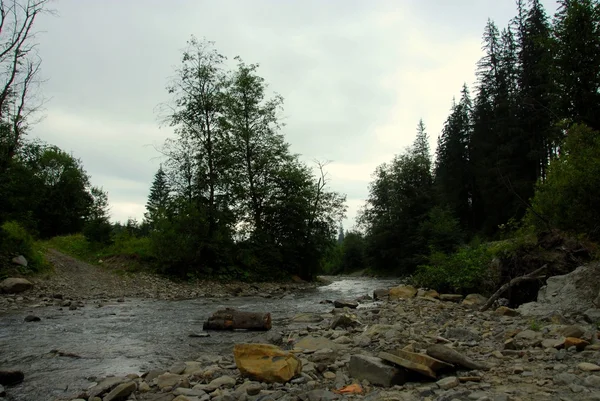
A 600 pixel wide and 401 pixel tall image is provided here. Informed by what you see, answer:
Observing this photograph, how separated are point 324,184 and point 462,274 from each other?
905 inches

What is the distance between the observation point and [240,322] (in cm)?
991

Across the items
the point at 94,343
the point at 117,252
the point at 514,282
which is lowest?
the point at 94,343

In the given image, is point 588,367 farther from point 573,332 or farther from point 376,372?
point 376,372

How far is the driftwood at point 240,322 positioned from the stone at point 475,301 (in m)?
6.17

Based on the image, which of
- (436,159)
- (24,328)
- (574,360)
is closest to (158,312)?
(24,328)

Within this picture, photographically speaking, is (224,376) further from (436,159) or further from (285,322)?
(436,159)

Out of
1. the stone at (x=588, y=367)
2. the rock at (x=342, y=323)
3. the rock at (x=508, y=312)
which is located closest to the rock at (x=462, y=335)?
the stone at (x=588, y=367)

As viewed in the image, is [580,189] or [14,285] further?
[14,285]

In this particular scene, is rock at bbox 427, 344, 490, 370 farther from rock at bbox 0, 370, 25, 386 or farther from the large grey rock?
rock at bbox 0, 370, 25, 386

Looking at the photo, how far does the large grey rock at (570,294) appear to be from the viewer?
829 centimetres

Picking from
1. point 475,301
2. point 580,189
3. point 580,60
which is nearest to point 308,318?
point 475,301

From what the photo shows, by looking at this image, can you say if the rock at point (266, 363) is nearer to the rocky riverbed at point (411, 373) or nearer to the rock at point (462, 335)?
the rocky riverbed at point (411, 373)

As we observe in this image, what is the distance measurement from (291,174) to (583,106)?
22466 millimetres

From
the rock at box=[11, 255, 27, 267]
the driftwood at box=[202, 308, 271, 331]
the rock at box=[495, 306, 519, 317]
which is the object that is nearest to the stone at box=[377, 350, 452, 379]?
the rock at box=[495, 306, 519, 317]
